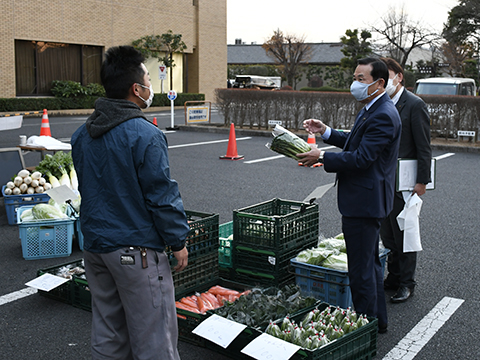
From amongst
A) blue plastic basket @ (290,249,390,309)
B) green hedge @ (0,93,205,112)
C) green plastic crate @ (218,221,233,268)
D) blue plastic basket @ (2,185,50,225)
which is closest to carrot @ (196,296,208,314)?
green plastic crate @ (218,221,233,268)

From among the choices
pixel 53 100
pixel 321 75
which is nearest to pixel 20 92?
pixel 53 100

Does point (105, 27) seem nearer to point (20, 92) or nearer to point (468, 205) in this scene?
point (20, 92)

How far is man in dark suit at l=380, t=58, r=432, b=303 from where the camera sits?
489cm

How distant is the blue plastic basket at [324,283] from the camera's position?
452 cm

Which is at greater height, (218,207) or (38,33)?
(38,33)

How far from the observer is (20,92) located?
91.7 feet

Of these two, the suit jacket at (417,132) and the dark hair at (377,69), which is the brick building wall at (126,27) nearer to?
the suit jacket at (417,132)

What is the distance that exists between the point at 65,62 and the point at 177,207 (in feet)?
95.7

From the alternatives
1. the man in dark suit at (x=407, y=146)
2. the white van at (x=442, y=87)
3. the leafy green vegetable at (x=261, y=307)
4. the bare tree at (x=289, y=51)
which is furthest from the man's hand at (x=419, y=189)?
the bare tree at (x=289, y=51)

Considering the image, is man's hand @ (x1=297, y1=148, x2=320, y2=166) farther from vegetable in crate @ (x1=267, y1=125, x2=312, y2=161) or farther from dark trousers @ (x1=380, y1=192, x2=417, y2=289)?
dark trousers @ (x1=380, y1=192, x2=417, y2=289)

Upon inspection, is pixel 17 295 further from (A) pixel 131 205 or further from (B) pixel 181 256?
(A) pixel 131 205

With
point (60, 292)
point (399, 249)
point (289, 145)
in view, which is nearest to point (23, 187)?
point (60, 292)

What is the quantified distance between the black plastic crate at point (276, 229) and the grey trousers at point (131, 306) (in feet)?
5.94

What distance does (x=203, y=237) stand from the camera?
4707mm
